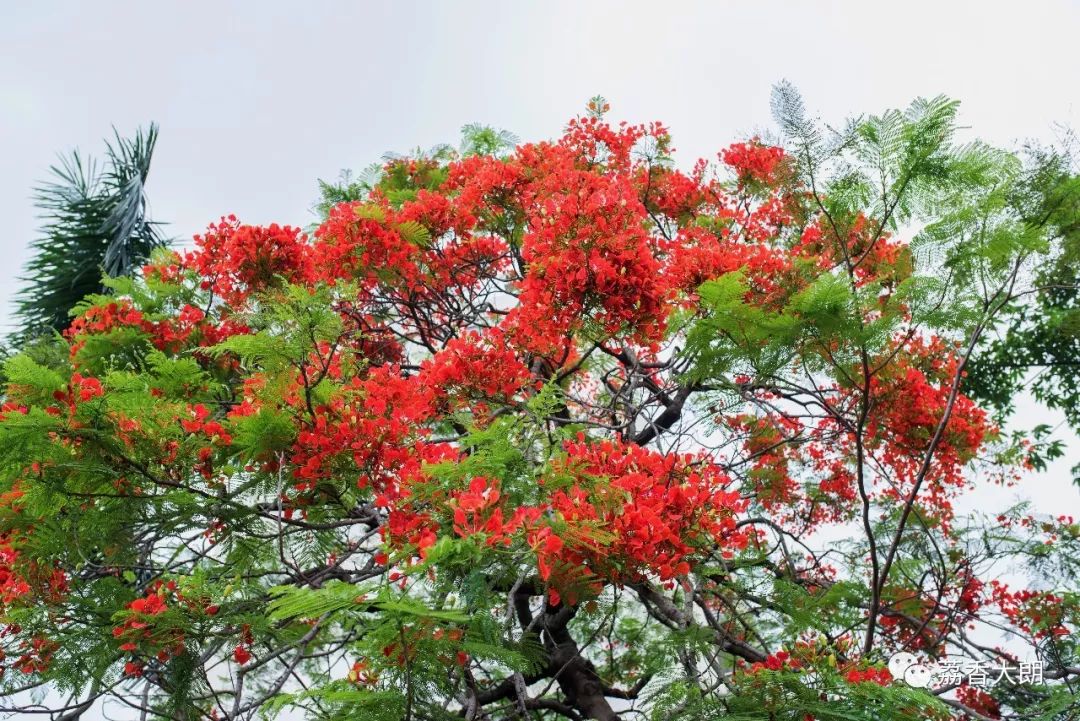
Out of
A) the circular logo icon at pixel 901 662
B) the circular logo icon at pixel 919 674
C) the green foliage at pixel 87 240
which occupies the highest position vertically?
the green foliage at pixel 87 240

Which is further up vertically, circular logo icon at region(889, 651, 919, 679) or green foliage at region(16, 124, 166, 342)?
green foliage at region(16, 124, 166, 342)

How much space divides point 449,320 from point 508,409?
1676 millimetres

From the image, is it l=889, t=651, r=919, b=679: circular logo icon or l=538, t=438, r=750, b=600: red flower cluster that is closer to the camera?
l=538, t=438, r=750, b=600: red flower cluster

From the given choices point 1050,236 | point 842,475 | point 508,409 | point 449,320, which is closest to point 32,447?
point 508,409

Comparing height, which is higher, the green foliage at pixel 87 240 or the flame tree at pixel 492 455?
the green foliage at pixel 87 240

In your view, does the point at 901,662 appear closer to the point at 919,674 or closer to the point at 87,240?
the point at 919,674

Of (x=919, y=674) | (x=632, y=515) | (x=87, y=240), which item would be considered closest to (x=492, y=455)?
(x=632, y=515)

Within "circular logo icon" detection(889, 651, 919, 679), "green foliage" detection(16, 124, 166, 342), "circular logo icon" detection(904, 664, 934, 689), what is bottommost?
"circular logo icon" detection(904, 664, 934, 689)

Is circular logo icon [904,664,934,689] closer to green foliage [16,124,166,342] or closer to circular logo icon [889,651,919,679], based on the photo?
circular logo icon [889,651,919,679]

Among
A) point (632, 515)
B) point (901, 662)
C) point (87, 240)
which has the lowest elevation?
point (632, 515)

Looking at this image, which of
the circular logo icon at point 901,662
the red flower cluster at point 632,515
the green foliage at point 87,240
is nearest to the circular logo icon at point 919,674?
the circular logo icon at point 901,662

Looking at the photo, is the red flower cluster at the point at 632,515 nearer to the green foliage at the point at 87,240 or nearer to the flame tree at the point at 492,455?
the flame tree at the point at 492,455

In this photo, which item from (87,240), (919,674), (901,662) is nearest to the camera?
(919,674)

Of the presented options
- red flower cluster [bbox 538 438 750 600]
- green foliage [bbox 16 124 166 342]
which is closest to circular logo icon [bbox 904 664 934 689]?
red flower cluster [bbox 538 438 750 600]
